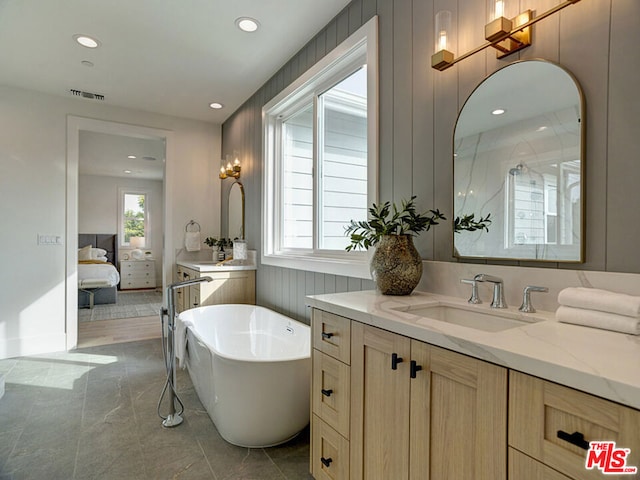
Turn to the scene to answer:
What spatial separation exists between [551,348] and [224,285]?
314 centimetres

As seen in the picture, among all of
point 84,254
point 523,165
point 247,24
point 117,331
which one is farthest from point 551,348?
point 84,254

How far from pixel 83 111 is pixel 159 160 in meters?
2.94

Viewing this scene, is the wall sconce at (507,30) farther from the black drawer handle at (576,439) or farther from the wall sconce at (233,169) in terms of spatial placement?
the wall sconce at (233,169)

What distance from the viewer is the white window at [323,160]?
230 cm

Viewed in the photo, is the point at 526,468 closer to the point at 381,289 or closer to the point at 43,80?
the point at 381,289

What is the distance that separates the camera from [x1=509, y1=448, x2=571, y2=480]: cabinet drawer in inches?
29.6

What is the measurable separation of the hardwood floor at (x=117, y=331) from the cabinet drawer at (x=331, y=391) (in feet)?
11.1

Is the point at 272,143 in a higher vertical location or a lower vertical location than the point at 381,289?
higher

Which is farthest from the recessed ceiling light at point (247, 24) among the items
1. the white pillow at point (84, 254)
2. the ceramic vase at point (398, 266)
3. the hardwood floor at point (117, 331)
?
the white pillow at point (84, 254)

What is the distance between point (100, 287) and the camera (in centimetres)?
606

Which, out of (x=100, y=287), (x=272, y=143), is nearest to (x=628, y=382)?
(x=272, y=143)

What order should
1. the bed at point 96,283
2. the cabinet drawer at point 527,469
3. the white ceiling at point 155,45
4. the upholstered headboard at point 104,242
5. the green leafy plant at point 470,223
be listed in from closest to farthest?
the cabinet drawer at point 527,469, the green leafy plant at point 470,223, the white ceiling at point 155,45, the bed at point 96,283, the upholstered headboard at point 104,242

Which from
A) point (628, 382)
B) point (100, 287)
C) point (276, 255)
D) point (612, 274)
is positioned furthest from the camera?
point (100, 287)

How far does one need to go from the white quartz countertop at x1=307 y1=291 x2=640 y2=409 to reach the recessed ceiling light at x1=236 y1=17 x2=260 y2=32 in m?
2.26
